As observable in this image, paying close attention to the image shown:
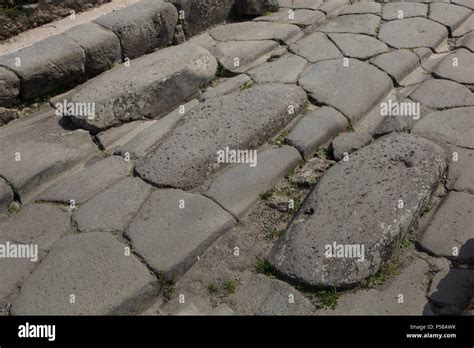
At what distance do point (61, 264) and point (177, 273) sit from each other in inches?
21.7

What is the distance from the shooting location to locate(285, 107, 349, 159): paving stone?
123 inches

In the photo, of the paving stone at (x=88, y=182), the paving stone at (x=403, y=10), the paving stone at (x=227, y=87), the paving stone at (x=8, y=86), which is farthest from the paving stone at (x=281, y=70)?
the paving stone at (x=8, y=86)

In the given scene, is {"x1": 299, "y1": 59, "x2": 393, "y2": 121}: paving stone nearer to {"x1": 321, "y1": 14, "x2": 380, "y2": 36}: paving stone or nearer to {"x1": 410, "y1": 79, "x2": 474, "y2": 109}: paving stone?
{"x1": 410, "y1": 79, "x2": 474, "y2": 109}: paving stone

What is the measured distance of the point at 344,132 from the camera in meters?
3.29

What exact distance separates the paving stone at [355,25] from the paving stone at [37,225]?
8.74 ft

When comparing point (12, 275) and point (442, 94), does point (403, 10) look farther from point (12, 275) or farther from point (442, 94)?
point (12, 275)

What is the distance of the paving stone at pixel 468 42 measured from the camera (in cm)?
404

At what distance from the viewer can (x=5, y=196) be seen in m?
2.88

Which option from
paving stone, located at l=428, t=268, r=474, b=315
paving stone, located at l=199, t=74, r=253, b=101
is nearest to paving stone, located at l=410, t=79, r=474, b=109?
paving stone, located at l=199, t=74, r=253, b=101

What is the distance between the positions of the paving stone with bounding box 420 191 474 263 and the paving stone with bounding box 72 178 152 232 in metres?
1.45

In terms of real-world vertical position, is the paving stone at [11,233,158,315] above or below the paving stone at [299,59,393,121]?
below

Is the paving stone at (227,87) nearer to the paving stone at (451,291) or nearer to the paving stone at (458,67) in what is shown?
the paving stone at (458,67)

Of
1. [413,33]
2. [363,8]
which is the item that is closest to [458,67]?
[413,33]

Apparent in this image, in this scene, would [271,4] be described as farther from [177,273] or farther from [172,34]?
[177,273]
